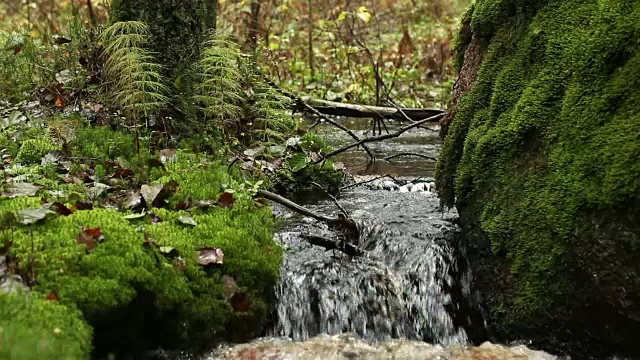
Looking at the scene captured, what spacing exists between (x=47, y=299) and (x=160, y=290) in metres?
0.55

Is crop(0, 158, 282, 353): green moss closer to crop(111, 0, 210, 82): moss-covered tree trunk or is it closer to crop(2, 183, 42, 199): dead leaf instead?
crop(2, 183, 42, 199): dead leaf

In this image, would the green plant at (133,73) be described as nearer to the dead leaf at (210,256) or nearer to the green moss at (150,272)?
the green moss at (150,272)

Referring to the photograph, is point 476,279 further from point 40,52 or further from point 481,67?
point 40,52

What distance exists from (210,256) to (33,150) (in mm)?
2037

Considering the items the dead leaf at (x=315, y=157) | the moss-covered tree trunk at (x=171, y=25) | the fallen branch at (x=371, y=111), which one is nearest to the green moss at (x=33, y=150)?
the moss-covered tree trunk at (x=171, y=25)

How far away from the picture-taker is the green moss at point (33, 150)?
4.42 m

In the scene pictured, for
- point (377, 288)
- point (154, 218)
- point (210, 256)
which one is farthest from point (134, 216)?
point (377, 288)

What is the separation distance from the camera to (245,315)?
132 inches

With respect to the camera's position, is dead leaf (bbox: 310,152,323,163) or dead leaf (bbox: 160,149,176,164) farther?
dead leaf (bbox: 310,152,323,163)

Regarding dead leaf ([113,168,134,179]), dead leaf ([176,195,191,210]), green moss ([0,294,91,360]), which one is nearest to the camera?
green moss ([0,294,91,360])

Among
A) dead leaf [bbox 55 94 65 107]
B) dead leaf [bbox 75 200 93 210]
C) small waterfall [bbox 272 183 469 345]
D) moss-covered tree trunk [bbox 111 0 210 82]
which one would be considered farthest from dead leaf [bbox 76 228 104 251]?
dead leaf [bbox 55 94 65 107]

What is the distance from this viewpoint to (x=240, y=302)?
3.35 m

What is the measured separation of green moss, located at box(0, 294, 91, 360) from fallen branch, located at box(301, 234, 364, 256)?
2.02 m

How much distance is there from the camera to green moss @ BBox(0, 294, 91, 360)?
83.2 inches
